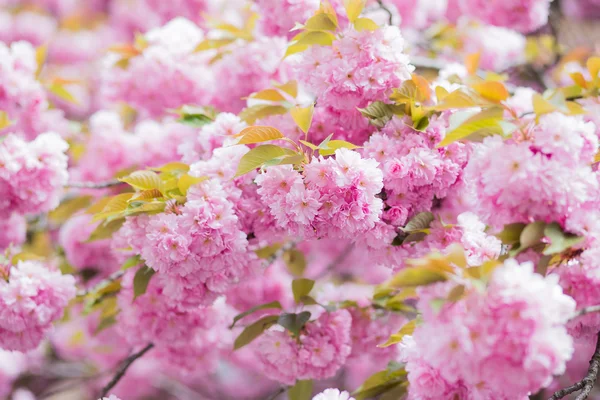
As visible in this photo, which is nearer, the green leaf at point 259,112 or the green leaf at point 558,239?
the green leaf at point 558,239

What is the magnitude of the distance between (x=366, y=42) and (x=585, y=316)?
0.59 metres

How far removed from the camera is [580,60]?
225cm

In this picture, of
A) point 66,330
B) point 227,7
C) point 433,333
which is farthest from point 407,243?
point 66,330

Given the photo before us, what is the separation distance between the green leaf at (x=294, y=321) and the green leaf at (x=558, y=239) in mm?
553

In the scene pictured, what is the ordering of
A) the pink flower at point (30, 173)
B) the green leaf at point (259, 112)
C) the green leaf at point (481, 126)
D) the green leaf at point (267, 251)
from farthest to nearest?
the green leaf at point (267, 251)
the pink flower at point (30, 173)
the green leaf at point (259, 112)
the green leaf at point (481, 126)

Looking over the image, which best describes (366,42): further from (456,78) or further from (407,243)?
(407,243)

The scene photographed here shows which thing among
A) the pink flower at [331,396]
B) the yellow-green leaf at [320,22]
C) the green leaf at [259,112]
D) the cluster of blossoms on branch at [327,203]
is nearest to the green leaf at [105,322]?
the cluster of blossoms on branch at [327,203]

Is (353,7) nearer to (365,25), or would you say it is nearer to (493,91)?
(365,25)

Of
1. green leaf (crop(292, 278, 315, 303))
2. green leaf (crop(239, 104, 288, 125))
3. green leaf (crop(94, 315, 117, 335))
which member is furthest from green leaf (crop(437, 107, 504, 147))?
green leaf (crop(94, 315, 117, 335))

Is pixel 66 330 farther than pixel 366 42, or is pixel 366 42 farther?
pixel 66 330

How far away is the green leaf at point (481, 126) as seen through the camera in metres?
0.96

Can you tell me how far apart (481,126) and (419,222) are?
24 cm

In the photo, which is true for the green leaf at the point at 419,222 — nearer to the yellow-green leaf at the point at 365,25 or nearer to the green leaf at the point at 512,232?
the green leaf at the point at 512,232

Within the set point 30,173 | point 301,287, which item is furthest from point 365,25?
point 30,173
